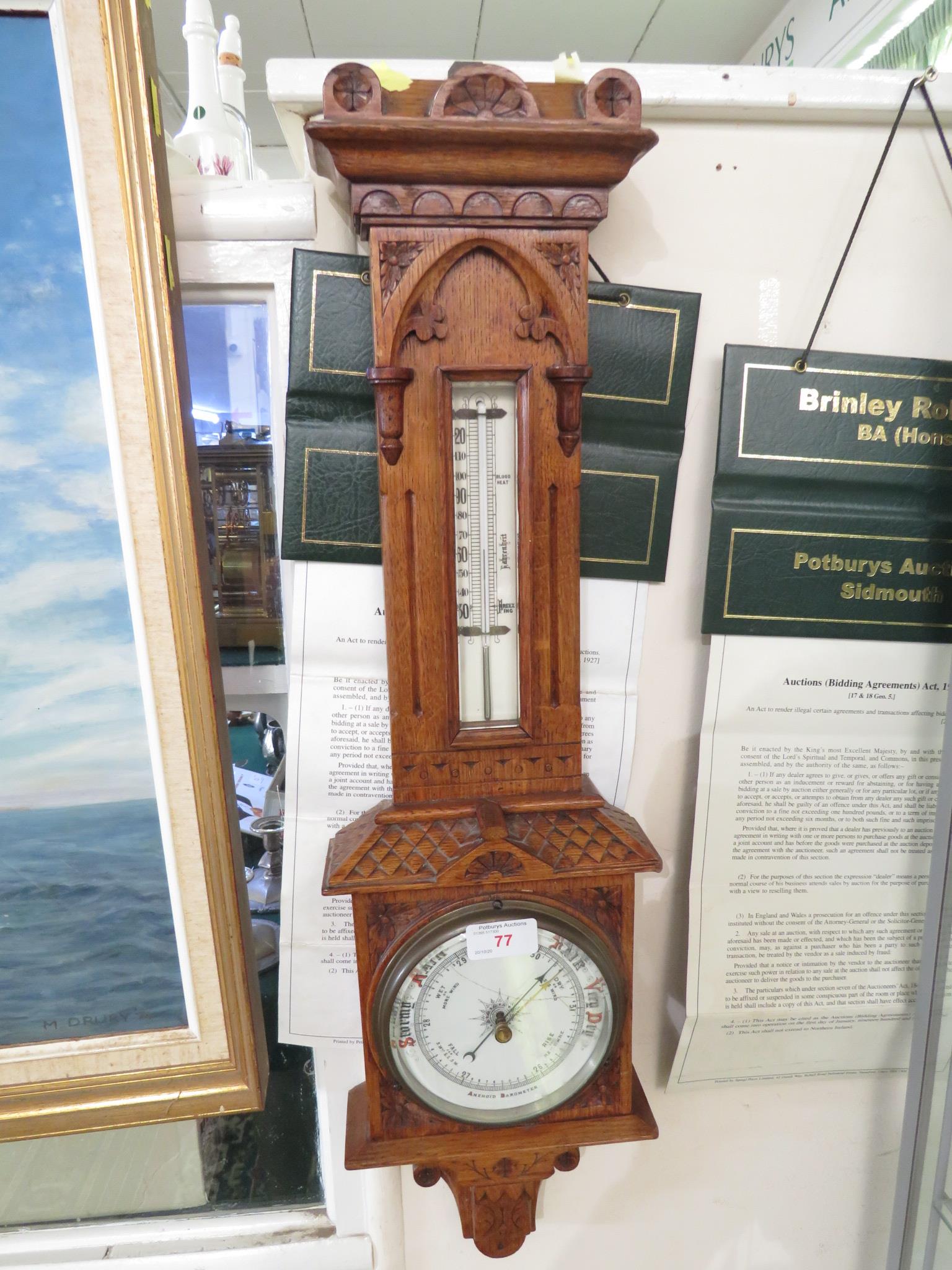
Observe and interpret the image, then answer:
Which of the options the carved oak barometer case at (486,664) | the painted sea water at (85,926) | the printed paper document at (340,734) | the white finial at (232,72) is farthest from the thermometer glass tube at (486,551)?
the white finial at (232,72)

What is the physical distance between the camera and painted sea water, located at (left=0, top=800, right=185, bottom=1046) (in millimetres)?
693

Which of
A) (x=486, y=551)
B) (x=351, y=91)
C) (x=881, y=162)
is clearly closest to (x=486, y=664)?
(x=486, y=551)

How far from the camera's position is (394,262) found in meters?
0.56

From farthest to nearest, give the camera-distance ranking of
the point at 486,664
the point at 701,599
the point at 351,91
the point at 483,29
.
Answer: the point at 483,29 → the point at 701,599 → the point at 486,664 → the point at 351,91

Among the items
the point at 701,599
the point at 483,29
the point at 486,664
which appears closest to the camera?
the point at 486,664

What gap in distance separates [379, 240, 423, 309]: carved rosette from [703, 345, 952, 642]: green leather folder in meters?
0.31

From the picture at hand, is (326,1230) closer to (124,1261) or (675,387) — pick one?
(124,1261)

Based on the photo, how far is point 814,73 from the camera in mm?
662

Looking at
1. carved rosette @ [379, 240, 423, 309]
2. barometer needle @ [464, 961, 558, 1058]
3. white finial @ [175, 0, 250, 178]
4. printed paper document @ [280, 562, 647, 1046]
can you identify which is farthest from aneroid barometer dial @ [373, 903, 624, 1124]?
white finial @ [175, 0, 250, 178]

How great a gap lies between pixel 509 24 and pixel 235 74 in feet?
4.34

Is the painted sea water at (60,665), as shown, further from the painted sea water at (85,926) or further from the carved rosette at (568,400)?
the carved rosette at (568,400)

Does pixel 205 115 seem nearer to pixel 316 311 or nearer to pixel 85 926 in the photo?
pixel 316 311

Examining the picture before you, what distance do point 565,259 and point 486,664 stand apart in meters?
0.33

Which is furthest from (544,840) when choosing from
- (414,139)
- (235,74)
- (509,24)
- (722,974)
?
(509,24)
